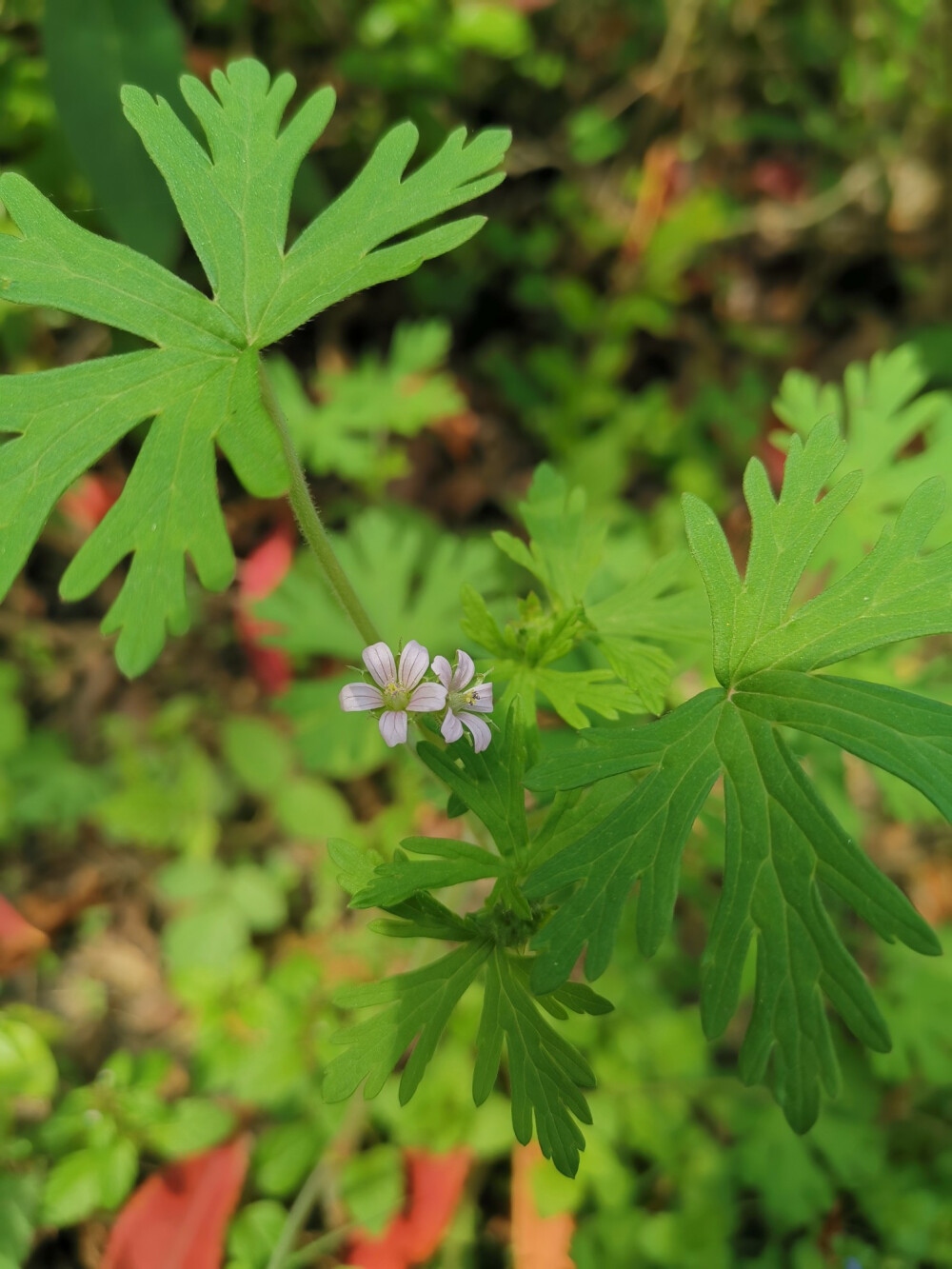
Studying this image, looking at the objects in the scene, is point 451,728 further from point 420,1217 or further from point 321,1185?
point 420,1217

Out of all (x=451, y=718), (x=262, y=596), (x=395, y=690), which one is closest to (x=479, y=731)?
(x=451, y=718)

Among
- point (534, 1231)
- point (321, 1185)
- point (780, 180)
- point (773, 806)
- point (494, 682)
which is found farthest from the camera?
point (780, 180)

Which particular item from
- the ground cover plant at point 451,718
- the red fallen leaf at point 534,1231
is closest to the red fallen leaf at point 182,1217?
the ground cover plant at point 451,718

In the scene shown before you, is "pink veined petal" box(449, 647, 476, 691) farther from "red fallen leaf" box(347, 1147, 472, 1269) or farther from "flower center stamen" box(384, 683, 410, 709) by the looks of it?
"red fallen leaf" box(347, 1147, 472, 1269)

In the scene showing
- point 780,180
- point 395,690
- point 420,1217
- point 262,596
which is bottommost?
point 420,1217

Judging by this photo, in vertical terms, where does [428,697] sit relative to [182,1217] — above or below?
above

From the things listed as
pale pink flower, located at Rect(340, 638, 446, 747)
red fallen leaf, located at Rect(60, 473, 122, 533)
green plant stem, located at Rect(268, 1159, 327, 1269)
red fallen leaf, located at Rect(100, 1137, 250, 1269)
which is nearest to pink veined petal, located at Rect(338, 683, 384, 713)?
pale pink flower, located at Rect(340, 638, 446, 747)

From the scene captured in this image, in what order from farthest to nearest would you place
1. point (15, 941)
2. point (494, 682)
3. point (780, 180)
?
1. point (780, 180)
2. point (15, 941)
3. point (494, 682)
